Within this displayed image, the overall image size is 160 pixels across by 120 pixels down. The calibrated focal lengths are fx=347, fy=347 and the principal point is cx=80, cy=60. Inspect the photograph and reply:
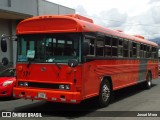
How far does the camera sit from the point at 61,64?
9.84 meters

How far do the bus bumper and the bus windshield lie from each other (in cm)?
90

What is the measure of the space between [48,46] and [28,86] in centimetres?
134

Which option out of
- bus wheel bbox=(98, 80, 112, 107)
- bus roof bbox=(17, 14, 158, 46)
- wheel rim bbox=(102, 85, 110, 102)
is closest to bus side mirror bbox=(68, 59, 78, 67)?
bus roof bbox=(17, 14, 158, 46)

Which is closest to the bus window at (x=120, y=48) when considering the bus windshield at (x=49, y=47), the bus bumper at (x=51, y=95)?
the bus windshield at (x=49, y=47)

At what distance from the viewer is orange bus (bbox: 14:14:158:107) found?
31.8 feet

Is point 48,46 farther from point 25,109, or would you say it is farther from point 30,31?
point 25,109

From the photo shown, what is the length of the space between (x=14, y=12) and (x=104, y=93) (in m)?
13.9

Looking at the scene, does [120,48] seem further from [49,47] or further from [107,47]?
[49,47]

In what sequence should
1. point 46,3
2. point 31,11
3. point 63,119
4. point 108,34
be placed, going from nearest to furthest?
point 63,119
point 108,34
point 31,11
point 46,3

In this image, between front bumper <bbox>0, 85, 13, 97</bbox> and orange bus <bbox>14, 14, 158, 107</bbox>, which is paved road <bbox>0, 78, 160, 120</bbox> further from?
orange bus <bbox>14, 14, 158, 107</bbox>

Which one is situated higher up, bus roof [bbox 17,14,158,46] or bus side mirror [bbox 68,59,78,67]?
bus roof [bbox 17,14,158,46]

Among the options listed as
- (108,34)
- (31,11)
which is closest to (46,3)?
(31,11)

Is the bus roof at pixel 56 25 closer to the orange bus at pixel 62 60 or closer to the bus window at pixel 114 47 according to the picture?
the orange bus at pixel 62 60

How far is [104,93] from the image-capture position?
37.5 ft
